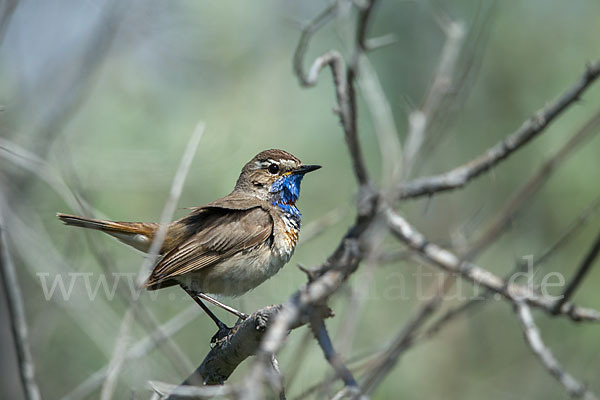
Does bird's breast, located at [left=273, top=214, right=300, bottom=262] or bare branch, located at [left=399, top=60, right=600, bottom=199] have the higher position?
bare branch, located at [left=399, top=60, right=600, bottom=199]

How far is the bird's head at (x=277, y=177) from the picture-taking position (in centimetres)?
598

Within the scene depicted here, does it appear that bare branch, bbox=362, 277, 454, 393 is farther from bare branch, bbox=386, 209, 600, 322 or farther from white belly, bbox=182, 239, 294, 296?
white belly, bbox=182, 239, 294, 296

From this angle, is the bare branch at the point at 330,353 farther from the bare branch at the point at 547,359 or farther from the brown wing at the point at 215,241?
the brown wing at the point at 215,241

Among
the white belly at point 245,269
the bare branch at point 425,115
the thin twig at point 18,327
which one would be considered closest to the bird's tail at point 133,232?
the white belly at point 245,269

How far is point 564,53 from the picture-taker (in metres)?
8.99

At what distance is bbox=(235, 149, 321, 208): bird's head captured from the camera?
5.98 meters

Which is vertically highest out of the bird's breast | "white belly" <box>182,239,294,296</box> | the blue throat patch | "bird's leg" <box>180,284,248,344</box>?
the blue throat patch

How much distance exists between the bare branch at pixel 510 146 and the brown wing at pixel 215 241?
2.78m

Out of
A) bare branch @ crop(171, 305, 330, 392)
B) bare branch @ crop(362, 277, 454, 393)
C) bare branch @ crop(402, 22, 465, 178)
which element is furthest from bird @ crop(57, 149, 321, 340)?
bare branch @ crop(362, 277, 454, 393)

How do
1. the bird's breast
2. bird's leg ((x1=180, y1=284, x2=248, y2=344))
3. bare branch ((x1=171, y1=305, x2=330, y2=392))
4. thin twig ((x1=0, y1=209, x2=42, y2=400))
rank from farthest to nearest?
the bird's breast
bird's leg ((x1=180, y1=284, x2=248, y2=344))
bare branch ((x1=171, y1=305, x2=330, y2=392))
thin twig ((x1=0, y1=209, x2=42, y2=400))

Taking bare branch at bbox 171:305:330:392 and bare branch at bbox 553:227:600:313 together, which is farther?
bare branch at bbox 171:305:330:392

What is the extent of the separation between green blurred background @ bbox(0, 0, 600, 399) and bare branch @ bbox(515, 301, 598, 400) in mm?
3638

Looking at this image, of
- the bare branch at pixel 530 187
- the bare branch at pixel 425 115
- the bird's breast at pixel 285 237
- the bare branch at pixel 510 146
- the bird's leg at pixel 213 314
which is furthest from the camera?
the bird's breast at pixel 285 237

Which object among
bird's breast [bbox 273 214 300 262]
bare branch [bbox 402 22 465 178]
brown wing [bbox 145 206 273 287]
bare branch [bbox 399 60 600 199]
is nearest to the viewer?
bare branch [bbox 402 22 465 178]
